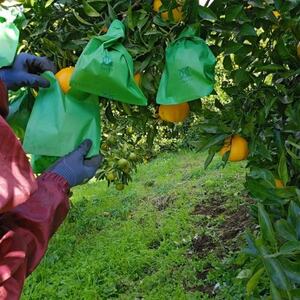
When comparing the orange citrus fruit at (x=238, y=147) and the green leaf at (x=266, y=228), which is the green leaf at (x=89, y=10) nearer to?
the orange citrus fruit at (x=238, y=147)

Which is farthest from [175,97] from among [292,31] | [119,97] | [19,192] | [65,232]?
[65,232]

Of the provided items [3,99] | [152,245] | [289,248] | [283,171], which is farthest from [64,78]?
[152,245]

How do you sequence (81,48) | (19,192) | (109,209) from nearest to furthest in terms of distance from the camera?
1. (19,192)
2. (81,48)
3. (109,209)

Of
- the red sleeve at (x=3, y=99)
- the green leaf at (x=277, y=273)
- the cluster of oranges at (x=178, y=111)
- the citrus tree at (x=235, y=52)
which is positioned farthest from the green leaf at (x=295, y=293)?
the red sleeve at (x=3, y=99)

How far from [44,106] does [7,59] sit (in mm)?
162

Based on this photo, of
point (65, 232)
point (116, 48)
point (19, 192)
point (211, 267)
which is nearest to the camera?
point (19, 192)

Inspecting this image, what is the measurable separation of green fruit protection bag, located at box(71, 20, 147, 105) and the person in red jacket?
0.47ft

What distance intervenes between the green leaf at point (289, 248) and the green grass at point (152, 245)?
1193 millimetres

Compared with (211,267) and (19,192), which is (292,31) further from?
(211,267)

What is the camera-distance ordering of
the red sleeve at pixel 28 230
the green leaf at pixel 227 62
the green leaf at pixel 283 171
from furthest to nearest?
the green leaf at pixel 227 62 < the green leaf at pixel 283 171 < the red sleeve at pixel 28 230

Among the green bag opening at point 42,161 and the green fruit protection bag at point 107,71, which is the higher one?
the green fruit protection bag at point 107,71

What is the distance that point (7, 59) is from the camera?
4.58 feet

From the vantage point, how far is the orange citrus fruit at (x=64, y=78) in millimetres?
1457

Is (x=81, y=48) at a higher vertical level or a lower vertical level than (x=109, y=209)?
higher
